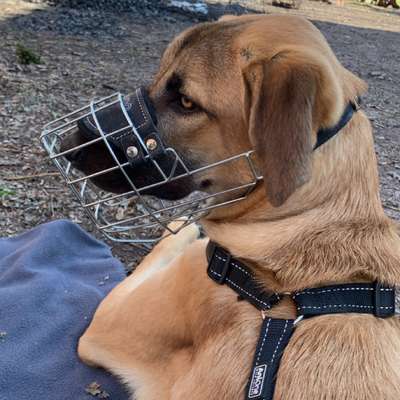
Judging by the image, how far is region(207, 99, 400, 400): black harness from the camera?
198 centimetres

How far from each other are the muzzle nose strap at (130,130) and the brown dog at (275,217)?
0.07 meters

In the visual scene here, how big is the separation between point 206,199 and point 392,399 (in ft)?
3.17

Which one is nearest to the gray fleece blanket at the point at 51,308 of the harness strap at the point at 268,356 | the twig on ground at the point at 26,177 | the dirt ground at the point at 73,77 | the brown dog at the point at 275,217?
the dirt ground at the point at 73,77

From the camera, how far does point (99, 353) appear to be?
275cm

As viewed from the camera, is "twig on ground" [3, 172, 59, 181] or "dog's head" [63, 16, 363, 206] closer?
"dog's head" [63, 16, 363, 206]

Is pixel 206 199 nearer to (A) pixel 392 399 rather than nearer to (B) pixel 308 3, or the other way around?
(A) pixel 392 399

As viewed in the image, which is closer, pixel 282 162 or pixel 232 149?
pixel 282 162

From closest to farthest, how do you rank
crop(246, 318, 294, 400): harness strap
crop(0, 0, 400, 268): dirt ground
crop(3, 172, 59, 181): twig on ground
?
crop(246, 318, 294, 400): harness strap < crop(0, 0, 400, 268): dirt ground < crop(3, 172, 59, 181): twig on ground

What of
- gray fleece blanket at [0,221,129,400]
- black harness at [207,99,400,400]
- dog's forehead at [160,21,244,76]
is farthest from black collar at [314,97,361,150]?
gray fleece blanket at [0,221,129,400]

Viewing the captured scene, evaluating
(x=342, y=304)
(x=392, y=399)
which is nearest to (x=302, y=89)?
(x=342, y=304)

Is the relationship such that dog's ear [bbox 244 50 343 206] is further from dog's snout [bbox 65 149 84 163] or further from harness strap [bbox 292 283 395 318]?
dog's snout [bbox 65 149 84 163]

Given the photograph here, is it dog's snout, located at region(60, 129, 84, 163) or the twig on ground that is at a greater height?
dog's snout, located at region(60, 129, 84, 163)


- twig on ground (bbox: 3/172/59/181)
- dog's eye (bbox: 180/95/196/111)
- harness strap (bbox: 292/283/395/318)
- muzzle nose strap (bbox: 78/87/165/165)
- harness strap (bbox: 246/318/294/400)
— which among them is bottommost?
twig on ground (bbox: 3/172/59/181)

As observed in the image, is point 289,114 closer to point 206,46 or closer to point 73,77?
point 206,46
